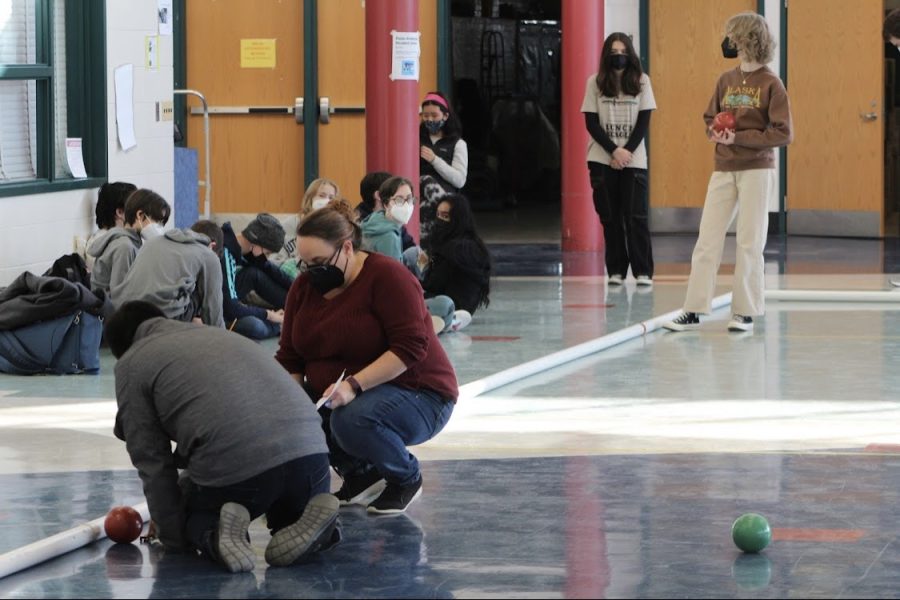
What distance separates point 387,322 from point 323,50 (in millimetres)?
11096

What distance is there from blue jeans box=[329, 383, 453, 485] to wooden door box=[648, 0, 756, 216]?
1144 centimetres

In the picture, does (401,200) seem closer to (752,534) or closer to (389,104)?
(389,104)

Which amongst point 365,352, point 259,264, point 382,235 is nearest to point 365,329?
point 365,352

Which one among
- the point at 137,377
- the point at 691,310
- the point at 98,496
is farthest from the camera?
the point at 691,310

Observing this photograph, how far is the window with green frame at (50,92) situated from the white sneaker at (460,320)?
2.68 metres

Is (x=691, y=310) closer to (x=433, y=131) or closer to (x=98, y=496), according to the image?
(x=433, y=131)

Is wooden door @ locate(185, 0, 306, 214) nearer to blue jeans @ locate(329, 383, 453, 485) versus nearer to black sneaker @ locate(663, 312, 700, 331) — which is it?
black sneaker @ locate(663, 312, 700, 331)

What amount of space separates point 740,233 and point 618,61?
256 cm

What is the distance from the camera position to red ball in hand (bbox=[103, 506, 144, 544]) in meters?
5.57

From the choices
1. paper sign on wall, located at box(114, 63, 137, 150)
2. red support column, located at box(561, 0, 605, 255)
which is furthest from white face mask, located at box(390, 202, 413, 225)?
red support column, located at box(561, 0, 605, 255)

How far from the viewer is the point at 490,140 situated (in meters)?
21.7

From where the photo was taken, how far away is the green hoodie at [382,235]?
A: 388 inches

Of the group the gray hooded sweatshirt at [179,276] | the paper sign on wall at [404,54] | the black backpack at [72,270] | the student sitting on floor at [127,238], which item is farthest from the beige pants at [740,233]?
the black backpack at [72,270]

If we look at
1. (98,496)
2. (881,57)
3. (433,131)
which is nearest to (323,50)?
(433,131)
